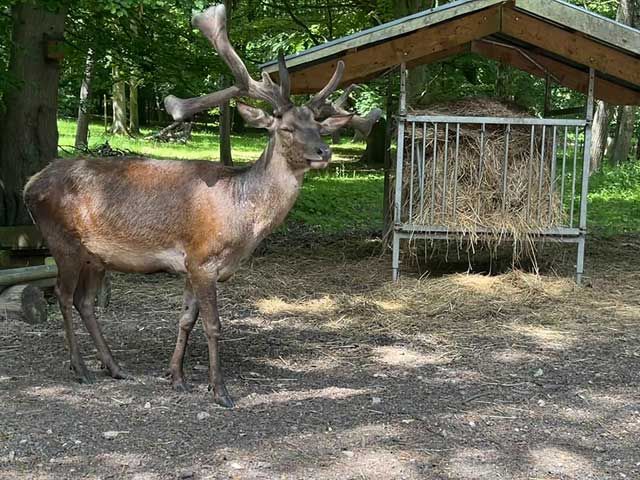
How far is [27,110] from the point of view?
8945mm

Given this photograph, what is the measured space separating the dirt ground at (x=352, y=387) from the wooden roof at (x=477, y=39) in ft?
7.50

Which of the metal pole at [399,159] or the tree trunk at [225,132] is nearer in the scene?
the metal pole at [399,159]

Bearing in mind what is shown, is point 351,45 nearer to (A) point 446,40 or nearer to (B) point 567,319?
(A) point 446,40

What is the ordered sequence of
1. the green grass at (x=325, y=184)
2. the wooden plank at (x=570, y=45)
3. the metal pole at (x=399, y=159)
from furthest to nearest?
the green grass at (x=325, y=184), the metal pole at (x=399, y=159), the wooden plank at (x=570, y=45)

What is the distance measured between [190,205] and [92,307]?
41.6 inches

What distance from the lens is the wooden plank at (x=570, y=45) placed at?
27.7ft

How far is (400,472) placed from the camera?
3988 mm

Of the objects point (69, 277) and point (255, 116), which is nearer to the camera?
point (255, 116)

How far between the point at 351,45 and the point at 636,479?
538cm

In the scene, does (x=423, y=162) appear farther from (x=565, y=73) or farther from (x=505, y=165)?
(x=565, y=73)

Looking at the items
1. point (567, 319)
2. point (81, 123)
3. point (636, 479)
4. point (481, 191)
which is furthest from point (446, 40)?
point (81, 123)

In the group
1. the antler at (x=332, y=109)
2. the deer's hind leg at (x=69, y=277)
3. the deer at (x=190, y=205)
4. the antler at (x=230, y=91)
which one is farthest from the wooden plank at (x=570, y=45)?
the deer's hind leg at (x=69, y=277)

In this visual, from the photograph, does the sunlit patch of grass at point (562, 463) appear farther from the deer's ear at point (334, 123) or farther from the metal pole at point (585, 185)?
the metal pole at point (585, 185)

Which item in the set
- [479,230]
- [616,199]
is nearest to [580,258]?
[479,230]
